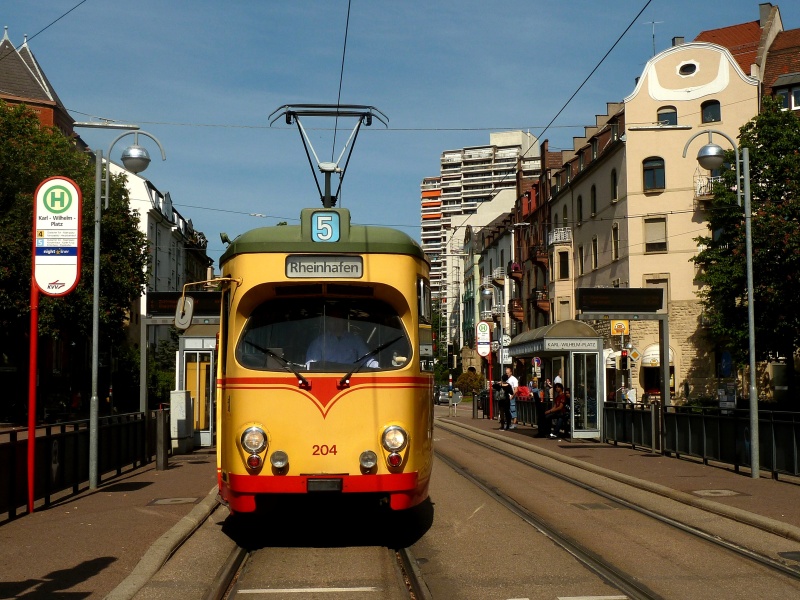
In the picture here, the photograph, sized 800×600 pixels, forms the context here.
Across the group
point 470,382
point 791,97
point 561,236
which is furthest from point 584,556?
point 470,382

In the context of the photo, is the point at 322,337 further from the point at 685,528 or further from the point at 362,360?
the point at 685,528

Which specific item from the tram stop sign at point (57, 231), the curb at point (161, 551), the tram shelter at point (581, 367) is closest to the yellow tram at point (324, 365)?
the curb at point (161, 551)

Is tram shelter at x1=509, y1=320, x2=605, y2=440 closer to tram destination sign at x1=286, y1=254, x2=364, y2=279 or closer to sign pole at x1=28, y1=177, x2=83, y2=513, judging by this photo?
sign pole at x1=28, y1=177, x2=83, y2=513

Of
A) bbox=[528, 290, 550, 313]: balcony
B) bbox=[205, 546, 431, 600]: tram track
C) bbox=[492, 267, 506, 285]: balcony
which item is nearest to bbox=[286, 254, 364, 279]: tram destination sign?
bbox=[205, 546, 431, 600]: tram track

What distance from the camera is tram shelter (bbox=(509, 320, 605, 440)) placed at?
83.9 feet

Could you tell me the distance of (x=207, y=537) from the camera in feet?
34.4

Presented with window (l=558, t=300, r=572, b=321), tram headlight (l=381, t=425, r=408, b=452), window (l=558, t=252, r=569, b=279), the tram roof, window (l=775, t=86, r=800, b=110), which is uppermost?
window (l=775, t=86, r=800, b=110)

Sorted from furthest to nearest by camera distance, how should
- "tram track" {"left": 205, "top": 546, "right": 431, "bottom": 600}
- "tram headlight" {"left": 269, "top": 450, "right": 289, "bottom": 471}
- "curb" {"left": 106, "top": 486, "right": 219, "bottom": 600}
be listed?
"tram headlight" {"left": 269, "top": 450, "right": 289, "bottom": 471}, "tram track" {"left": 205, "top": 546, "right": 431, "bottom": 600}, "curb" {"left": 106, "top": 486, "right": 219, "bottom": 600}

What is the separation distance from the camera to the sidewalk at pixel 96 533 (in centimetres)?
795

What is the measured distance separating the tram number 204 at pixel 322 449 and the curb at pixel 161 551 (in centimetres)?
159

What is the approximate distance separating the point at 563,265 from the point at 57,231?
1995 inches

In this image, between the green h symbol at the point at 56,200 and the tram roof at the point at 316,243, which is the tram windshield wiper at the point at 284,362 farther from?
the green h symbol at the point at 56,200

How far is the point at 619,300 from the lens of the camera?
2302 centimetres

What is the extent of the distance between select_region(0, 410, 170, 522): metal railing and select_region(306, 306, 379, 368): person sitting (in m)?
4.24
